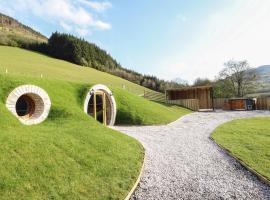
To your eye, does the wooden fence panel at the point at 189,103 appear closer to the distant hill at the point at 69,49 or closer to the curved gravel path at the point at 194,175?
the curved gravel path at the point at 194,175

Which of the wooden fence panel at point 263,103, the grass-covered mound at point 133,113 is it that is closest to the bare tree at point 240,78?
the wooden fence panel at point 263,103

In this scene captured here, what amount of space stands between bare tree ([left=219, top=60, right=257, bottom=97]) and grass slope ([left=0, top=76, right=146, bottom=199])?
44311 millimetres

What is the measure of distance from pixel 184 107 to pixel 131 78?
4234 cm

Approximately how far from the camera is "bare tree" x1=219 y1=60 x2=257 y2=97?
5162 centimetres

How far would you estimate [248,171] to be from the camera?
1049 centimetres

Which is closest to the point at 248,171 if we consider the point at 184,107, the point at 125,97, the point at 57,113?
the point at 57,113

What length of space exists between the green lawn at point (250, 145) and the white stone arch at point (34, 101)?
36.6 ft

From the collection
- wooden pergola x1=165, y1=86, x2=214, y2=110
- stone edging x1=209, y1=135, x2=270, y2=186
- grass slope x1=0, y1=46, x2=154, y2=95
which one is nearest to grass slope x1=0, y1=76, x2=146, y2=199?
stone edging x1=209, y1=135, x2=270, y2=186

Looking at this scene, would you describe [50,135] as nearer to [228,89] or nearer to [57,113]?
[57,113]

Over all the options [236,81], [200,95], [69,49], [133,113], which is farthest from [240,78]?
[69,49]

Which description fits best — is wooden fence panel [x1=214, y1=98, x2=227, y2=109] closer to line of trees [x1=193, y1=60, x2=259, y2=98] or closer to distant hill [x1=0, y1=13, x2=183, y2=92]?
line of trees [x1=193, y1=60, x2=259, y2=98]

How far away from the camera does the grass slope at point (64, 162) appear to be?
24.8ft

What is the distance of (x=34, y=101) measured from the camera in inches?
622

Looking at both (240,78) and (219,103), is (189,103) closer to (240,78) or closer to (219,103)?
(219,103)
